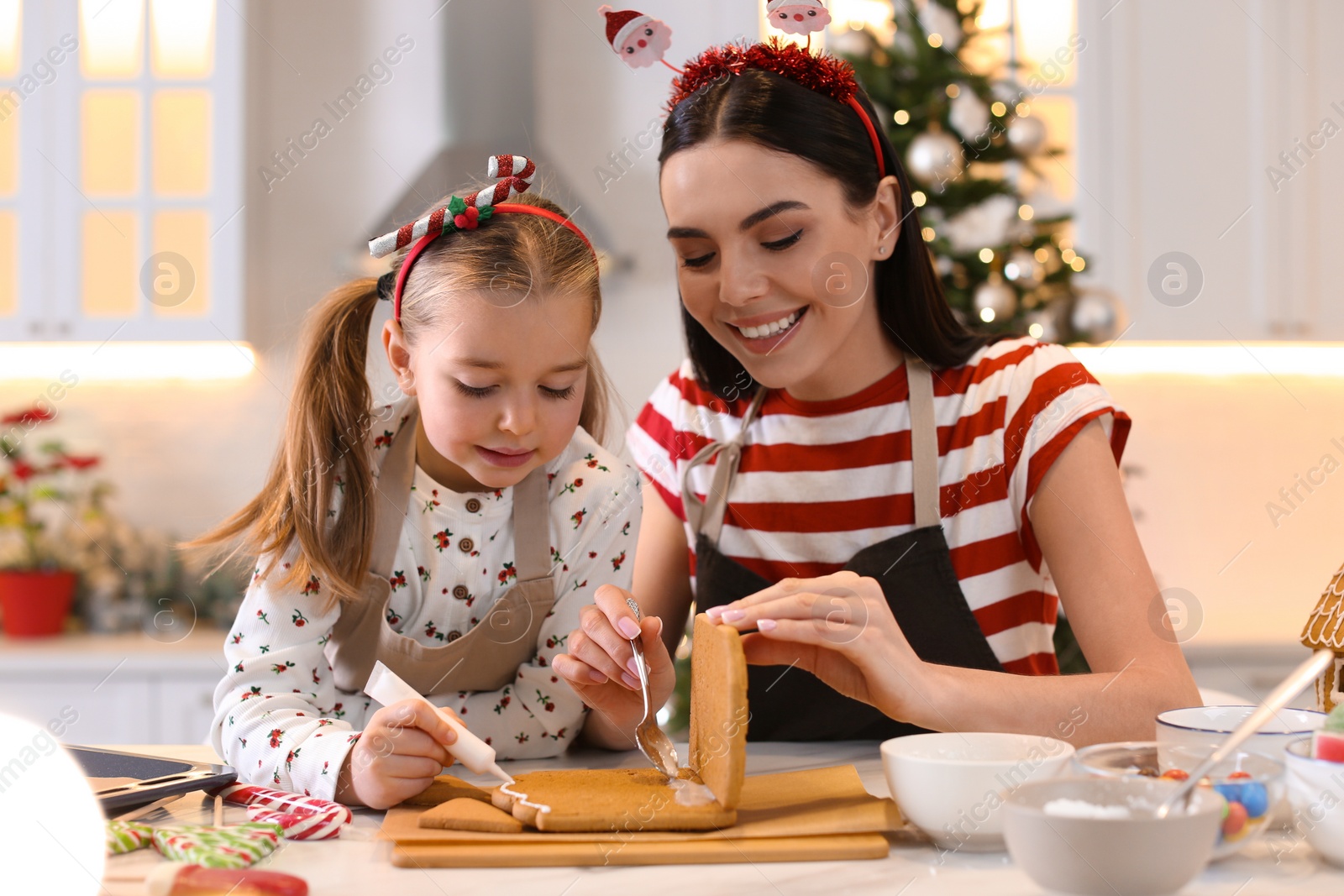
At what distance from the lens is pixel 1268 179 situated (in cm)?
297

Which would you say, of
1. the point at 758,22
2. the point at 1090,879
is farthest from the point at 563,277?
the point at 758,22

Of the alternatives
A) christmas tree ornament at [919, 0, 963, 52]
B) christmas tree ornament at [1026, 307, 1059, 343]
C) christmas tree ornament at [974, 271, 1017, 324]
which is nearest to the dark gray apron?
christmas tree ornament at [974, 271, 1017, 324]

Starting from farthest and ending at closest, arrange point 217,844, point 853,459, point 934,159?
1. point 934,159
2. point 853,459
3. point 217,844

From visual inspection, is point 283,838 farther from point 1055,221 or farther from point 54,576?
point 54,576

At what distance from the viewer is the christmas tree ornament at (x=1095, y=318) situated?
230cm

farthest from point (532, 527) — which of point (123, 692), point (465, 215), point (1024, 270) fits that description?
point (123, 692)

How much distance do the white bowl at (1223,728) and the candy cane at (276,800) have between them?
59cm

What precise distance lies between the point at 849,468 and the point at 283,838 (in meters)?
0.80

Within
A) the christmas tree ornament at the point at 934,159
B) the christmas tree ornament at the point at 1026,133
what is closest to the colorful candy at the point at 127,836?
the christmas tree ornament at the point at 934,159

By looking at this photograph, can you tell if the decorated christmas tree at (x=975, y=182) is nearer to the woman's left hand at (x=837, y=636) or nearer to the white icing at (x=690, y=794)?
the woman's left hand at (x=837, y=636)

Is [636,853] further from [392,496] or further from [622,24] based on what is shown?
[622,24]

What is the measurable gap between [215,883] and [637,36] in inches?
36.6

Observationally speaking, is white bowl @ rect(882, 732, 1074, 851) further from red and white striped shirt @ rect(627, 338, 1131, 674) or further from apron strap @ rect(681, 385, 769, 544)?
apron strap @ rect(681, 385, 769, 544)

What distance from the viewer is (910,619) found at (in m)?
1.27
